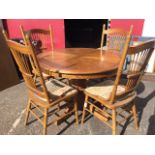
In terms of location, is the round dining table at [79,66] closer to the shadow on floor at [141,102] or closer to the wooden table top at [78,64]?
the wooden table top at [78,64]

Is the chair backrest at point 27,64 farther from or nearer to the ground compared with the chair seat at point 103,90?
farther from the ground

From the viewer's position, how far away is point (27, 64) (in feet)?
4.69

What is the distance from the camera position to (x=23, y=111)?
89.0 inches

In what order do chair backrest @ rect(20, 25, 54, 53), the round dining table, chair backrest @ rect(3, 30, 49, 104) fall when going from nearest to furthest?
chair backrest @ rect(3, 30, 49, 104) → the round dining table → chair backrest @ rect(20, 25, 54, 53)

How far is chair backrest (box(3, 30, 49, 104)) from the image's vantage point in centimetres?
125

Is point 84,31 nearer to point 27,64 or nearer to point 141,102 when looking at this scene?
point 141,102

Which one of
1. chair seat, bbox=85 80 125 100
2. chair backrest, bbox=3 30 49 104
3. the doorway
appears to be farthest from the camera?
the doorway

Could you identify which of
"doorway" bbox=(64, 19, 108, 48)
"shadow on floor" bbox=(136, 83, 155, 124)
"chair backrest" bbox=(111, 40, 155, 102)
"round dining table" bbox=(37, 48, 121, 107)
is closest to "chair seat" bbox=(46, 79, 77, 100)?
"round dining table" bbox=(37, 48, 121, 107)

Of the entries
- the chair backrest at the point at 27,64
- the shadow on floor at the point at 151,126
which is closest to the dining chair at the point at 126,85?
the shadow on floor at the point at 151,126

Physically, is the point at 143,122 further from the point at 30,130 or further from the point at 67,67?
the point at 30,130

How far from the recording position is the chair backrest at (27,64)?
125 centimetres

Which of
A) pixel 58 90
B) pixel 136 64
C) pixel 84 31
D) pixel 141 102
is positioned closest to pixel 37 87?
pixel 58 90

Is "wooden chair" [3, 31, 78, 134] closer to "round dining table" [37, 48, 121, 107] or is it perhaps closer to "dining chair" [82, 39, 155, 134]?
"round dining table" [37, 48, 121, 107]
